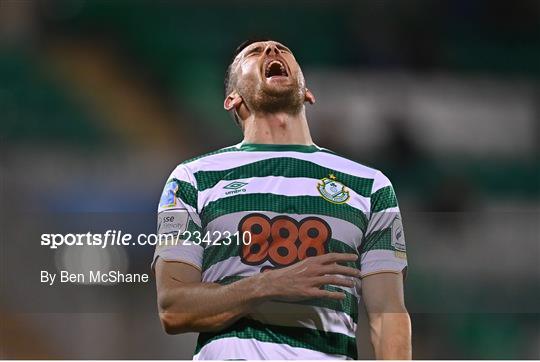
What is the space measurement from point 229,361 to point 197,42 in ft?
2.77

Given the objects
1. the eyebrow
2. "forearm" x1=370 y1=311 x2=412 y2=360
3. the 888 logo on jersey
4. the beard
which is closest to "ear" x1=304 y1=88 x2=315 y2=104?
the beard

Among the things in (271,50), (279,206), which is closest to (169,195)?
(279,206)

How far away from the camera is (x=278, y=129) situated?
1970 mm

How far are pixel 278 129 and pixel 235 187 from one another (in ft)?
0.72

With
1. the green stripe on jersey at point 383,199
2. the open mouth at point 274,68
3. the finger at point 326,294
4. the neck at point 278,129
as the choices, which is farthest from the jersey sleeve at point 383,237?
the open mouth at point 274,68

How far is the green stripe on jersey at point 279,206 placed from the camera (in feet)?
5.95

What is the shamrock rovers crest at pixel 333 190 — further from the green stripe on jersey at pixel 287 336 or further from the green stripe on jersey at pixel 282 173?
the green stripe on jersey at pixel 287 336

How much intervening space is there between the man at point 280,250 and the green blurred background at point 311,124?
9 cm

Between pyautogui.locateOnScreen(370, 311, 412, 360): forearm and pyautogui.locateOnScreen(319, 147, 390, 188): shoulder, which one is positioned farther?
pyautogui.locateOnScreen(319, 147, 390, 188): shoulder

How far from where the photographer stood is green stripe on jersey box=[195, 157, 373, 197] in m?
1.88

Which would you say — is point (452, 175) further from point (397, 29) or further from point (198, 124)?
point (198, 124)

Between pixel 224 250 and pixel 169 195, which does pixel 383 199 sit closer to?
pixel 224 250

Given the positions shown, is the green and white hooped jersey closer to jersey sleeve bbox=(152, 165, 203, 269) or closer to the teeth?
jersey sleeve bbox=(152, 165, 203, 269)

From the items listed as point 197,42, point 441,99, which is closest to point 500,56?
point 441,99
